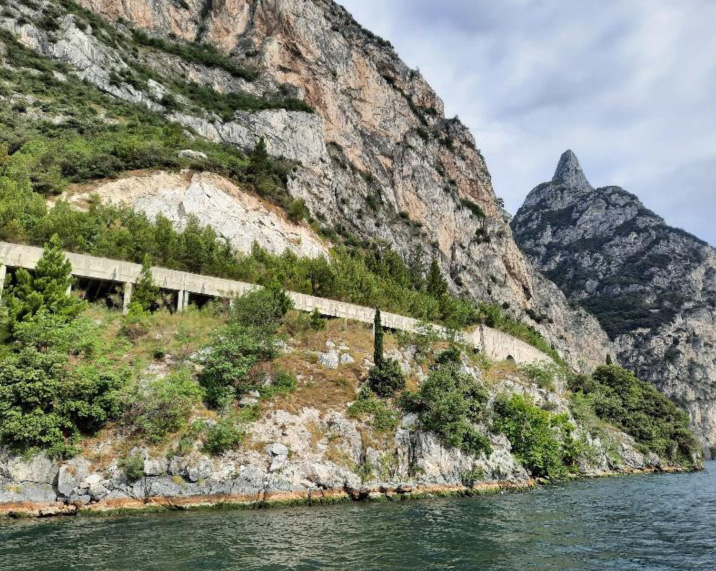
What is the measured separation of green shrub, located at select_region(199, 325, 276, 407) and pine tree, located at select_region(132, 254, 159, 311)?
7.67 m

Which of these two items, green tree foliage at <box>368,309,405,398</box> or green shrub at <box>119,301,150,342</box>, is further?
green tree foliage at <box>368,309,405,398</box>

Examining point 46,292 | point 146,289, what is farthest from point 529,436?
point 46,292

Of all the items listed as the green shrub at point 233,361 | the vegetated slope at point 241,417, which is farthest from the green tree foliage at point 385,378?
the green shrub at point 233,361

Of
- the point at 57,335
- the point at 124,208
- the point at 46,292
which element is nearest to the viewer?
the point at 57,335

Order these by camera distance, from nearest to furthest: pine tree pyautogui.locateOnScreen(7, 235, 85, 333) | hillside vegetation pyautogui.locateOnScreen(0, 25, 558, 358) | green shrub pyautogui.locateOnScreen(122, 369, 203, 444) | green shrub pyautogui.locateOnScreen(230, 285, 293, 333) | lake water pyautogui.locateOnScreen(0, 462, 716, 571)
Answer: lake water pyautogui.locateOnScreen(0, 462, 716, 571)
green shrub pyautogui.locateOnScreen(122, 369, 203, 444)
pine tree pyautogui.locateOnScreen(7, 235, 85, 333)
green shrub pyautogui.locateOnScreen(230, 285, 293, 333)
hillside vegetation pyautogui.locateOnScreen(0, 25, 558, 358)

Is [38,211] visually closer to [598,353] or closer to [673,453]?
[673,453]

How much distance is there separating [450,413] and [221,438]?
1379cm

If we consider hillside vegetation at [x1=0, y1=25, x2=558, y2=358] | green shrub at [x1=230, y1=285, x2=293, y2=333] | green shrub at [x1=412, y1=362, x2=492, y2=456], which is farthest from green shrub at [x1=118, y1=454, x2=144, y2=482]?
hillside vegetation at [x1=0, y1=25, x2=558, y2=358]

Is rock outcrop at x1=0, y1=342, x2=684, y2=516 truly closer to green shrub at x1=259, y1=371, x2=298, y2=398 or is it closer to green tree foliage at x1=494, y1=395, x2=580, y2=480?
green shrub at x1=259, y1=371, x2=298, y2=398

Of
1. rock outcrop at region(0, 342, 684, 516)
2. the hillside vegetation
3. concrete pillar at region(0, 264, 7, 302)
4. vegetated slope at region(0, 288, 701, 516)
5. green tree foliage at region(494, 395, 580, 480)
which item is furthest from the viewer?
the hillside vegetation

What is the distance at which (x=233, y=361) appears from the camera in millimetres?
29000

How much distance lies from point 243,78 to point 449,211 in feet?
159

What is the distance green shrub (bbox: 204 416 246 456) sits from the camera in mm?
24109

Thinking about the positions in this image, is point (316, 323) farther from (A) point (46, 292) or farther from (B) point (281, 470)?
(A) point (46, 292)
